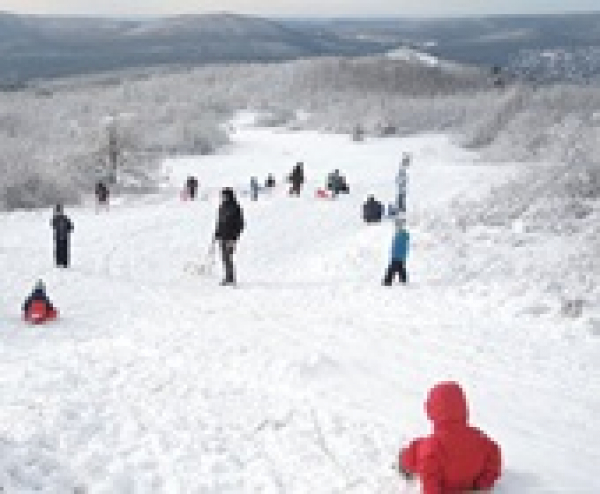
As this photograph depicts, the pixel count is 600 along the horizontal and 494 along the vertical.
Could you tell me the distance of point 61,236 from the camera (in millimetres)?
19703

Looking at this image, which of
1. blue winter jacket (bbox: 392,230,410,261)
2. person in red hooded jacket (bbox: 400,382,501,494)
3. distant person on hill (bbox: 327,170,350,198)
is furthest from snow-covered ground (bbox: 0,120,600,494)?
distant person on hill (bbox: 327,170,350,198)

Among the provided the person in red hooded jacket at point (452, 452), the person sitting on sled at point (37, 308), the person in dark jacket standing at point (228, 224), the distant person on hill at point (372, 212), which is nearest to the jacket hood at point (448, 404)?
the person in red hooded jacket at point (452, 452)

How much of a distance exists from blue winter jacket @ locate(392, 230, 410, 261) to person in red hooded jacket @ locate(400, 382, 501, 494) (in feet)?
34.8

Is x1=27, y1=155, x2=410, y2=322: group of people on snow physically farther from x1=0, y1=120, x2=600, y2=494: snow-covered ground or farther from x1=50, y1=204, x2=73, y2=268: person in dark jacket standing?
x1=0, y1=120, x2=600, y2=494: snow-covered ground

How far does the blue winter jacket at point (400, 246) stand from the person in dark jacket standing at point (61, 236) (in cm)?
697

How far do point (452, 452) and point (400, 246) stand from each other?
10.8 meters

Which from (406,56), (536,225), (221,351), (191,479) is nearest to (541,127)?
(536,225)

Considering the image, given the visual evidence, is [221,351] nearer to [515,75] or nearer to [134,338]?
[134,338]

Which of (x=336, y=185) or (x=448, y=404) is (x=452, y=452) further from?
(x=336, y=185)

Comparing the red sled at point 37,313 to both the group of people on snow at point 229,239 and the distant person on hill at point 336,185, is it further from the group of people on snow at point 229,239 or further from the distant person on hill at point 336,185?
the distant person on hill at point 336,185

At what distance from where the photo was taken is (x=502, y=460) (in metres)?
7.25

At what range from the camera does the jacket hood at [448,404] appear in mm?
6426

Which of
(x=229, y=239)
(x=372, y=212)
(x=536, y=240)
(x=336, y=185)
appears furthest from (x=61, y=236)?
(x=336, y=185)

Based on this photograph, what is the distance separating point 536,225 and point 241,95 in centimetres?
9158
